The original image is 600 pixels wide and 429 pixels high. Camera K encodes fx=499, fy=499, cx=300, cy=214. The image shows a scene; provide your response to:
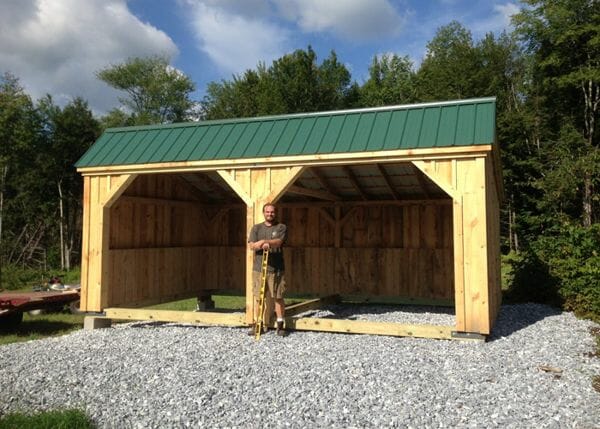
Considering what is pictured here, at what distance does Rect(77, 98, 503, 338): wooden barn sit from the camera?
6.64 m

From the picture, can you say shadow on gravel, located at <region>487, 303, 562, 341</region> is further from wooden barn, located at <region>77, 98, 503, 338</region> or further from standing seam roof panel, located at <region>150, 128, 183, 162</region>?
standing seam roof panel, located at <region>150, 128, 183, 162</region>

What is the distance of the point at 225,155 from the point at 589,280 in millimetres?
7107

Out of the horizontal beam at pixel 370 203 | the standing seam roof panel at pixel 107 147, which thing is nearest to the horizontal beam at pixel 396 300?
the horizontal beam at pixel 370 203

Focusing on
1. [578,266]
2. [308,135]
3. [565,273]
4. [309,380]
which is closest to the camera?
[309,380]

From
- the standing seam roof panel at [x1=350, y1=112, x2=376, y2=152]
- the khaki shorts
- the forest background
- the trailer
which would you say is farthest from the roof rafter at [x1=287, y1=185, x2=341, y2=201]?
the forest background

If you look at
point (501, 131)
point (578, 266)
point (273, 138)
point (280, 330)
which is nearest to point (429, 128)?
point (273, 138)

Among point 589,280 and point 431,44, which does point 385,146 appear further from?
point 431,44

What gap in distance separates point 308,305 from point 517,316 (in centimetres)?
374

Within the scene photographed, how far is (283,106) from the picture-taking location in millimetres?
31047

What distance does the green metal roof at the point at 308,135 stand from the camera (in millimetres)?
6855

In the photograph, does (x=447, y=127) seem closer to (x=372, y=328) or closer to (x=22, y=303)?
(x=372, y=328)

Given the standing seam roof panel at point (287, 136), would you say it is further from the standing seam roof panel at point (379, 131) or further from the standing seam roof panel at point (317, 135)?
the standing seam roof panel at point (379, 131)

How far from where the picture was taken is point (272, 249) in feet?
23.6

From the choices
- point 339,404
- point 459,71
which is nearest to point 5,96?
→ point 339,404
